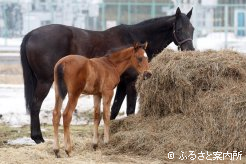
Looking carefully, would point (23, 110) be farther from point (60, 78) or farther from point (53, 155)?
point (60, 78)

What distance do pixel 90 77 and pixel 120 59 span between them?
Result: 753 millimetres

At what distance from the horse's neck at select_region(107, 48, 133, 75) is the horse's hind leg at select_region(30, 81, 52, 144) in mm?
1597

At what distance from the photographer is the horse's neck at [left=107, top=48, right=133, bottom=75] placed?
26.7 ft

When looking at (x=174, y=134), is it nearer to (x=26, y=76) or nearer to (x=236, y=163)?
(x=236, y=163)

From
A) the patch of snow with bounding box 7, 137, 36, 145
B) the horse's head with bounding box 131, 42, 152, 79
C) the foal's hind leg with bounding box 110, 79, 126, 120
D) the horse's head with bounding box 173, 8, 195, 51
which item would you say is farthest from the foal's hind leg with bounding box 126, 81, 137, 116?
the patch of snow with bounding box 7, 137, 36, 145

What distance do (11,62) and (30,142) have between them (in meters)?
11.6

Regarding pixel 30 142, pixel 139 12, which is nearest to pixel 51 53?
pixel 30 142

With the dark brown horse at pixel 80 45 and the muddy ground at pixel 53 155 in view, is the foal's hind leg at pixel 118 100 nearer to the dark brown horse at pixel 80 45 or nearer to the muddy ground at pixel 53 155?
the dark brown horse at pixel 80 45

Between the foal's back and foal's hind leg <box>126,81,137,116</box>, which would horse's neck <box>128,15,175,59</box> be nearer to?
foal's hind leg <box>126,81,137,116</box>

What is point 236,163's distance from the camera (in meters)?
7.15

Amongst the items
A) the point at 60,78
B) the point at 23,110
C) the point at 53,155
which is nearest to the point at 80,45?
the point at 60,78

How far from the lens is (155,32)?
10195 millimetres

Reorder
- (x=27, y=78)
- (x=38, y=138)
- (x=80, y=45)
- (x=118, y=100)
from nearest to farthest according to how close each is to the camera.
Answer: (x=38, y=138)
(x=27, y=78)
(x=80, y=45)
(x=118, y=100)

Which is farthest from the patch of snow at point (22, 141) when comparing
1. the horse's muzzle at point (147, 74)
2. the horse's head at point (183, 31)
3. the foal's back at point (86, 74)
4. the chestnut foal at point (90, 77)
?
the horse's head at point (183, 31)
